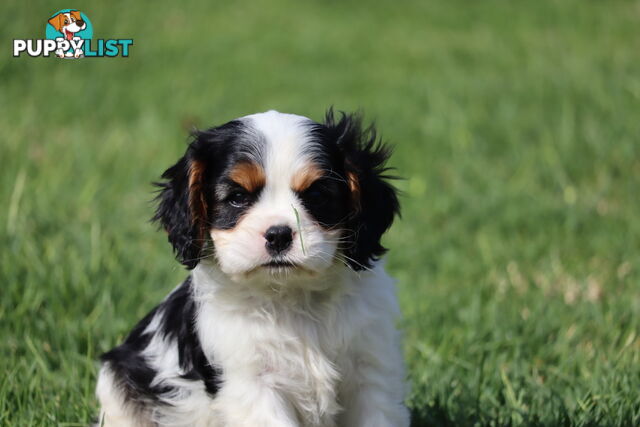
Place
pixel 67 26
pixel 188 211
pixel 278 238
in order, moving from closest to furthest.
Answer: pixel 278 238 < pixel 188 211 < pixel 67 26

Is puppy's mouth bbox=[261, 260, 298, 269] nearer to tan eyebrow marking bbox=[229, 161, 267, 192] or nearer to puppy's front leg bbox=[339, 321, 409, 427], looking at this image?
tan eyebrow marking bbox=[229, 161, 267, 192]

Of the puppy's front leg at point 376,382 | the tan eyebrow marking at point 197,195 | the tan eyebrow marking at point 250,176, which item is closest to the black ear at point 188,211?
the tan eyebrow marking at point 197,195

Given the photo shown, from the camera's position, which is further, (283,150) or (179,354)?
(179,354)

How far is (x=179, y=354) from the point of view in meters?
3.58

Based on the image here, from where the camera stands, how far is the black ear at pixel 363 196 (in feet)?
11.0

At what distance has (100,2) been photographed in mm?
10930

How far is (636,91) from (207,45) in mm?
5170

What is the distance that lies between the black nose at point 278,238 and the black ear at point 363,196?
0.31 metres

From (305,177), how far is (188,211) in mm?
490

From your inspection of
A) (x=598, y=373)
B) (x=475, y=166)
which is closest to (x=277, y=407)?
(x=598, y=373)

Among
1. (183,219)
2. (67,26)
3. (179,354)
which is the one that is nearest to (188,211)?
(183,219)

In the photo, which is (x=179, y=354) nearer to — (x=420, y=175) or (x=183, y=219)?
(x=183, y=219)

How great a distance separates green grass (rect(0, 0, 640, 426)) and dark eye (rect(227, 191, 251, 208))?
52.1 inches

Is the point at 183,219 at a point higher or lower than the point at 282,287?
higher
